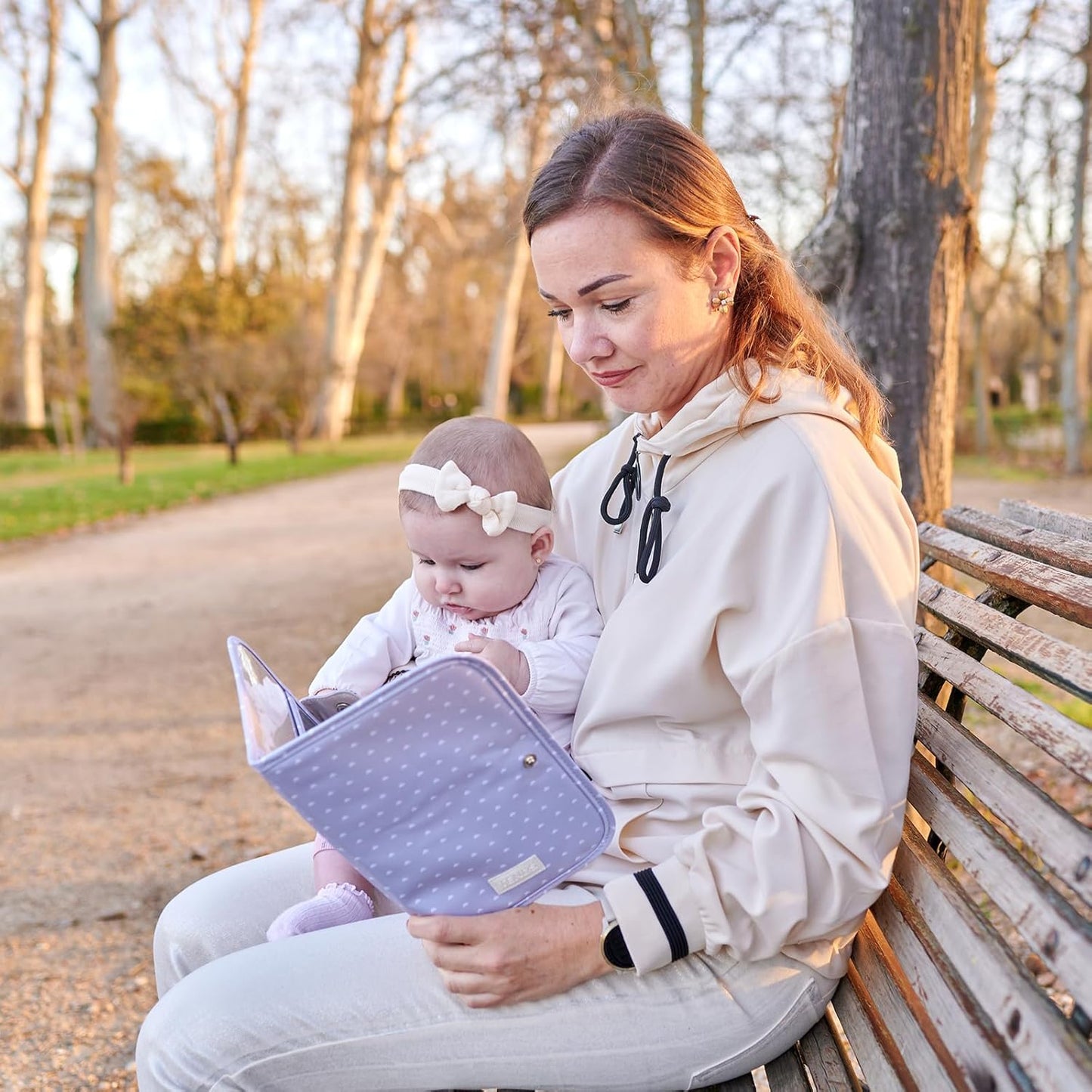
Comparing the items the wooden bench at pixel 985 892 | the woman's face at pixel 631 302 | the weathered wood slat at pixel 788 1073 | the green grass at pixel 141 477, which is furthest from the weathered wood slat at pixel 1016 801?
the green grass at pixel 141 477

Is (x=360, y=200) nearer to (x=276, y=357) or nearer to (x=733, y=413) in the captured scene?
(x=276, y=357)

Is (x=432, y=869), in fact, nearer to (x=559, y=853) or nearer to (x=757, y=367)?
(x=559, y=853)

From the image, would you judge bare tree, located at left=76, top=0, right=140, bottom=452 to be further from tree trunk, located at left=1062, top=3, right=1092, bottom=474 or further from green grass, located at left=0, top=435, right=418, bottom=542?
tree trunk, located at left=1062, top=3, right=1092, bottom=474

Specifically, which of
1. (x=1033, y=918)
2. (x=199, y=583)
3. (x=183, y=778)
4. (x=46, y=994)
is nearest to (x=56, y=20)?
(x=199, y=583)

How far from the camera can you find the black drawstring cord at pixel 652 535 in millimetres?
1889

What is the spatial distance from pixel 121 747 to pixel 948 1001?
4620 mm

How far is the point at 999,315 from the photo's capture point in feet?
139

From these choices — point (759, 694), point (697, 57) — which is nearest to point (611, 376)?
point (759, 694)

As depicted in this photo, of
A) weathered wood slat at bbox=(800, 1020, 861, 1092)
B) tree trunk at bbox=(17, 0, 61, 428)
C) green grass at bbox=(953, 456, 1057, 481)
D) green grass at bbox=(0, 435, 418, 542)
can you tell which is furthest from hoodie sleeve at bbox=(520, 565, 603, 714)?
tree trunk at bbox=(17, 0, 61, 428)

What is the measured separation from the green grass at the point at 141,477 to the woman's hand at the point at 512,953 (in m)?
11.3

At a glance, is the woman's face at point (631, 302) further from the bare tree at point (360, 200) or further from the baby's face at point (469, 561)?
the bare tree at point (360, 200)

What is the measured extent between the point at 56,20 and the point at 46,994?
2806cm

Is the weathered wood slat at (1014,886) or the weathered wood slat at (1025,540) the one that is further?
the weathered wood slat at (1025,540)

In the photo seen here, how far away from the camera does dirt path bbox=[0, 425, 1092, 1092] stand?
3.21 meters
